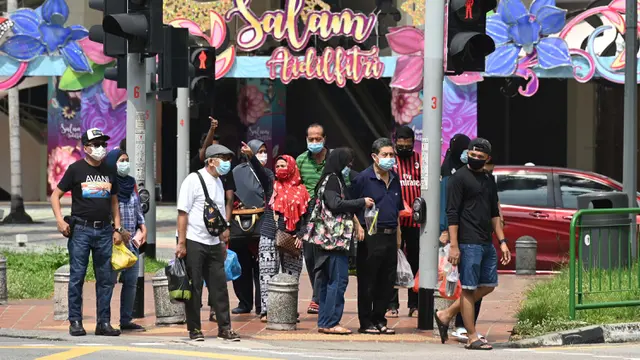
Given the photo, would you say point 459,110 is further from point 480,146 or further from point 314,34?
point 480,146

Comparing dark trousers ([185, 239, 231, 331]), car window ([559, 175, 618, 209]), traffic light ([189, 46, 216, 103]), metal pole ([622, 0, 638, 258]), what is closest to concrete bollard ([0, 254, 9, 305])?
traffic light ([189, 46, 216, 103])

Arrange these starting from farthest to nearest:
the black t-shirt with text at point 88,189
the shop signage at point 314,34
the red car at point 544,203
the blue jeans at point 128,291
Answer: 1. the shop signage at point 314,34
2. the red car at point 544,203
3. the blue jeans at point 128,291
4. the black t-shirt with text at point 88,189

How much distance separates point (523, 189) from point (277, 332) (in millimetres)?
7081

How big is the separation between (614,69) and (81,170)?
1929 cm

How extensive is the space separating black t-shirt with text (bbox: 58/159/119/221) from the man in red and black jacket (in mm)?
3128

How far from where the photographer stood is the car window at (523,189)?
18875mm

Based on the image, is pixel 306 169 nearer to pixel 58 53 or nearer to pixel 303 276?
pixel 303 276

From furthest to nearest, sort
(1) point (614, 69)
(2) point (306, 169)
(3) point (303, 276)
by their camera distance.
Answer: (1) point (614, 69), (3) point (303, 276), (2) point (306, 169)

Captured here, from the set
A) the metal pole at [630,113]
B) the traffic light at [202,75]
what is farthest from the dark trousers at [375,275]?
the metal pole at [630,113]

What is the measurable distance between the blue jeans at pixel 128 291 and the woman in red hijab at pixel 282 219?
135cm

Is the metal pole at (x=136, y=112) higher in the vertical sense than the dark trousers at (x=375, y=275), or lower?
higher

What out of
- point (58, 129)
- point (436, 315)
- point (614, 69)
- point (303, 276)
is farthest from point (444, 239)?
point (58, 129)

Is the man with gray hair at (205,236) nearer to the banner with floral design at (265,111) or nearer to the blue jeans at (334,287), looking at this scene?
the blue jeans at (334,287)

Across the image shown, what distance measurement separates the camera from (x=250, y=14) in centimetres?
3030
